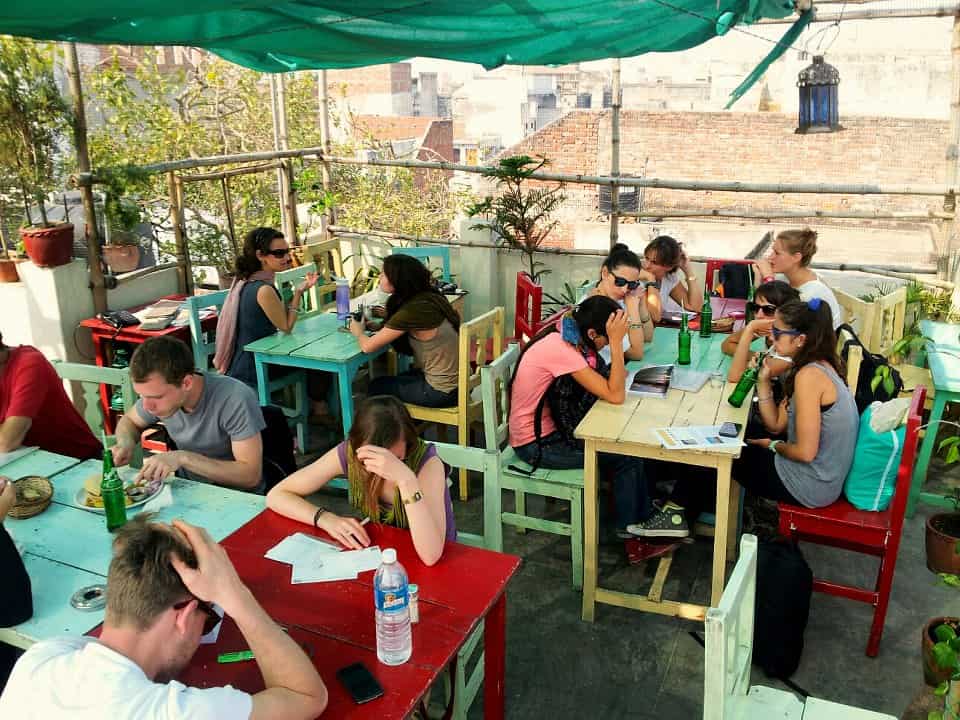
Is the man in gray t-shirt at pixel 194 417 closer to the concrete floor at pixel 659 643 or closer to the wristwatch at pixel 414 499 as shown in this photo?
the wristwatch at pixel 414 499

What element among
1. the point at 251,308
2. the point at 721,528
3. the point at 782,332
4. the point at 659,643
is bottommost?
the point at 659,643

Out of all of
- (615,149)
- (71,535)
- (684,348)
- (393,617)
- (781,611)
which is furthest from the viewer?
(615,149)

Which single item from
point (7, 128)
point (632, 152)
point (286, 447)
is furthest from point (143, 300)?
point (632, 152)

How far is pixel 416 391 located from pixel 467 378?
Result: 0.34 meters

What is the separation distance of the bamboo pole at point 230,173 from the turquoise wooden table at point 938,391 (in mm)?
5043

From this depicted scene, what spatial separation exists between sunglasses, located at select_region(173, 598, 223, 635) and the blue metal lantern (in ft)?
15.5

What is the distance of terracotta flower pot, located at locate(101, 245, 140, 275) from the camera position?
19.0 feet

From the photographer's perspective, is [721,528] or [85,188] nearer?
[721,528]

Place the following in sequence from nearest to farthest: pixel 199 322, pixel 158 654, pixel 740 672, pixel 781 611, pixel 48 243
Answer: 1. pixel 158 654
2. pixel 740 672
3. pixel 781 611
4. pixel 199 322
5. pixel 48 243

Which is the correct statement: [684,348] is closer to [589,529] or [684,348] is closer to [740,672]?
[589,529]

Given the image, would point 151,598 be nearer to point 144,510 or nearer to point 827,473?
point 144,510

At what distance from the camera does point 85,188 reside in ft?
18.2

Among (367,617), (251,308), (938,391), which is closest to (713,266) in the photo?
(938,391)

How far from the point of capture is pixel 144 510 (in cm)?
280
